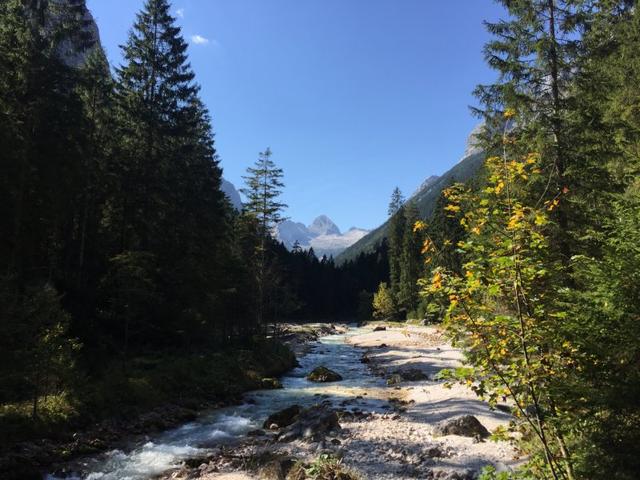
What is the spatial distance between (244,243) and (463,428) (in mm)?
30116

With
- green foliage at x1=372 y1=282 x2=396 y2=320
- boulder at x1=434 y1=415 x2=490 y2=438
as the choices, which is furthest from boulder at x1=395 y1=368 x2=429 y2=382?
green foliage at x1=372 y1=282 x2=396 y2=320

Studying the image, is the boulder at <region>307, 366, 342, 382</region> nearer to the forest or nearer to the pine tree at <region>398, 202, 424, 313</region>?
the forest

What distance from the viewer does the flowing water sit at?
11.0 metres

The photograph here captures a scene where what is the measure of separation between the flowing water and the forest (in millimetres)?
2084

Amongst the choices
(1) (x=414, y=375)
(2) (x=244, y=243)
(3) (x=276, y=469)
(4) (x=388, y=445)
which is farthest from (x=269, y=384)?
(2) (x=244, y=243)

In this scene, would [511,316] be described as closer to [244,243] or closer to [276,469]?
[276,469]

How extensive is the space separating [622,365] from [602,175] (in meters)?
10.2

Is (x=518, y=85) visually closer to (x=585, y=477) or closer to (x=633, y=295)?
(x=633, y=295)

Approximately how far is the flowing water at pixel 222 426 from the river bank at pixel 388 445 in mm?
302

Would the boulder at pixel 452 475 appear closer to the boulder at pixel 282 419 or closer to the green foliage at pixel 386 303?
the boulder at pixel 282 419

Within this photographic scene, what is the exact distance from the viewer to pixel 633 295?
4.54 m

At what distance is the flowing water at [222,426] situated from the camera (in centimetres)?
1103

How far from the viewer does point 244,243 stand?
39188 mm

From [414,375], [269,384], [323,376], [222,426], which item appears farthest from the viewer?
[323,376]
